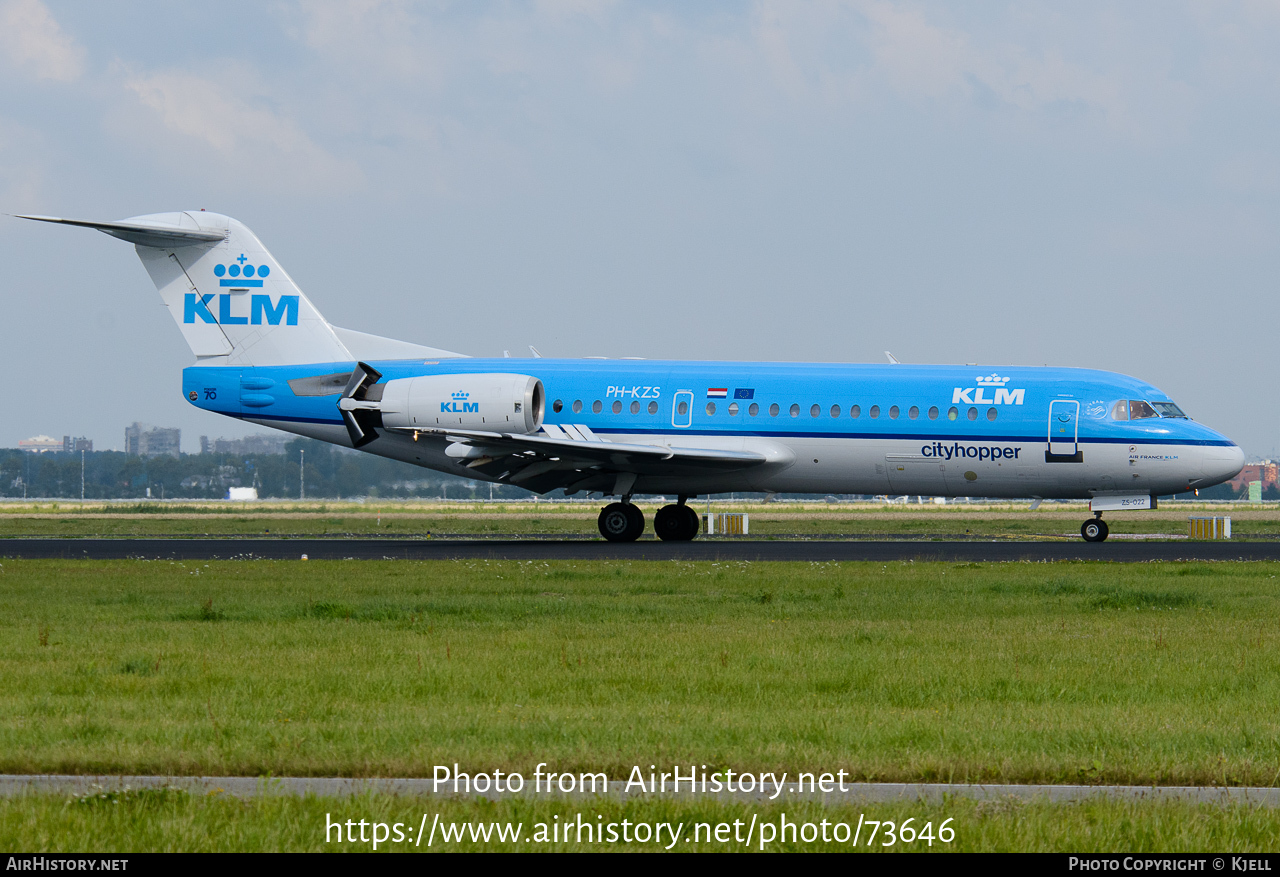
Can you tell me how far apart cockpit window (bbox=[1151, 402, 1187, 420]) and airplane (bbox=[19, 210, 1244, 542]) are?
0.06 m

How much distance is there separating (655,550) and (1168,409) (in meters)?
12.3

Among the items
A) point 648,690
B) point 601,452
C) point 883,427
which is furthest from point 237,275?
point 648,690

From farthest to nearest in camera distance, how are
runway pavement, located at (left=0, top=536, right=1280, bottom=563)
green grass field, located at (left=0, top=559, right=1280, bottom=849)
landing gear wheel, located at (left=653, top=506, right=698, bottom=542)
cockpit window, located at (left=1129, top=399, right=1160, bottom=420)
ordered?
landing gear wheel, located at (left=653, top=506, right=698, bottom=542) < cockpit window, located at (left=1129, top=399, right=1160, bottom=420) < runway pavement, located at (left=0, top=536, right=1280, bottom=563) < green grass field, located at (left=0, top=559, right=1280, bottom=849)

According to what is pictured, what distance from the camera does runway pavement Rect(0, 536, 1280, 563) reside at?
2786 cm

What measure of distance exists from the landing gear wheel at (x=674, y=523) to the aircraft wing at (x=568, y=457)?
2184mm

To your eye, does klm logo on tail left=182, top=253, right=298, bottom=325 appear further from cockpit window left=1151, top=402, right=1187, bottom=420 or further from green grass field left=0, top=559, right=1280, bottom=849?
cockpit window left=1151, top=402, right=1187, bottom=420

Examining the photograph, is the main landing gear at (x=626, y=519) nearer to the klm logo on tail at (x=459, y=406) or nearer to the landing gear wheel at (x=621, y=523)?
the landing gear wheel at (x=621, y=523)

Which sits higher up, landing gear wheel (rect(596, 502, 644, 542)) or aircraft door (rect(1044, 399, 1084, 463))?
aircraft door (rect(1044, 399, 1084, 463))

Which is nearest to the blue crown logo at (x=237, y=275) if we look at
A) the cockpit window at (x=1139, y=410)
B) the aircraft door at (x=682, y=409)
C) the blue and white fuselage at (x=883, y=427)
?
the blue and white fuselage at (x=883, y=427)

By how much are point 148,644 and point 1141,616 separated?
38.7 ft

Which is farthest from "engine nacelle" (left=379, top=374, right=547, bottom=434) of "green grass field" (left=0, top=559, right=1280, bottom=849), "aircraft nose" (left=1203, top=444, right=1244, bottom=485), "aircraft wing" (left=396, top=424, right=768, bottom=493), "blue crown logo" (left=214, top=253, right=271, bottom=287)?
"aircraft nose" (left=1203, top=444, right=1244, bottom=485)

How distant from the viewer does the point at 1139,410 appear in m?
31.1
